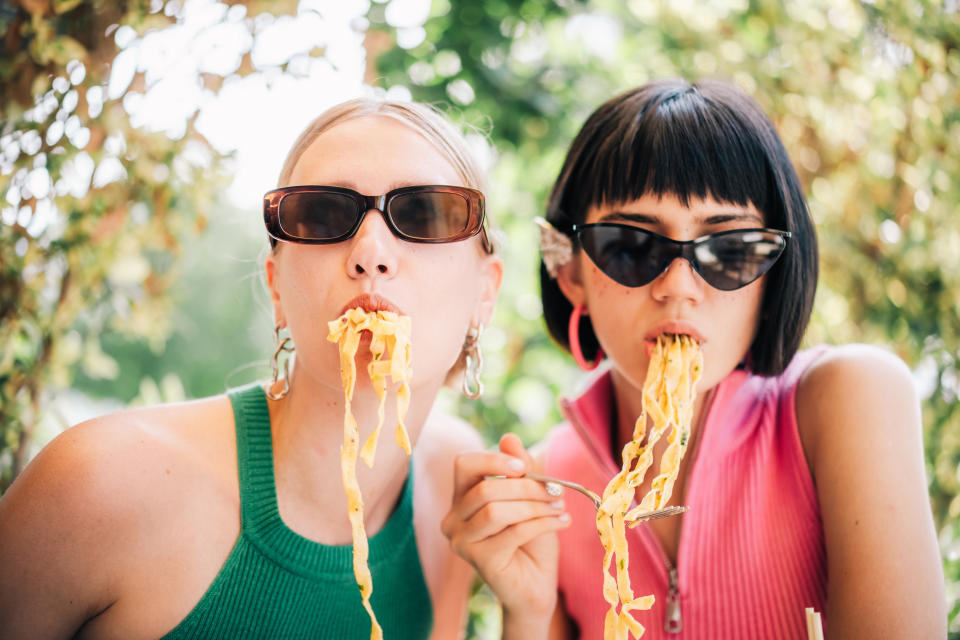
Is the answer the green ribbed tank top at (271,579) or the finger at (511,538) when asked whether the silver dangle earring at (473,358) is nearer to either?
the finger at (511,538)

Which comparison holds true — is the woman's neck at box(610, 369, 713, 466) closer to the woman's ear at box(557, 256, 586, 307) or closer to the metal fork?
the woman's ear at box(557, 256, 586, 307)

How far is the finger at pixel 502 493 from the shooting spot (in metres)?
2.08

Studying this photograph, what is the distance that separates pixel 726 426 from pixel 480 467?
0.88 m

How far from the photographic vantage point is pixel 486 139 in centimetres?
322

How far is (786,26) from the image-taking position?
3.75 meters

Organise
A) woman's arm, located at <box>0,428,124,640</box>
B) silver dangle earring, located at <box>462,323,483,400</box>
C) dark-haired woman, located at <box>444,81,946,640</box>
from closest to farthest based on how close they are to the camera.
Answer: woman's arm, located at <box>0,428,124,640</box> < dark-haired woman, located at <box>444,81,946,640</box> < silver dangle earring, located at <box>462,323,483,400</box>

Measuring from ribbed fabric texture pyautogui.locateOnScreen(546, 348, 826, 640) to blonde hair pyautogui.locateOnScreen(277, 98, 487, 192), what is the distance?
972mm

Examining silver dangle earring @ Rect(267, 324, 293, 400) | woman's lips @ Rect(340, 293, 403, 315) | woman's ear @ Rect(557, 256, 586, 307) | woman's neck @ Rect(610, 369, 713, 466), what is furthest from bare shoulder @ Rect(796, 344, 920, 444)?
silver dangle earring @ Rect(267, 324, 293, 400)

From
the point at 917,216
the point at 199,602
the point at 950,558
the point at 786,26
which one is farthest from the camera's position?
the point at 786,26

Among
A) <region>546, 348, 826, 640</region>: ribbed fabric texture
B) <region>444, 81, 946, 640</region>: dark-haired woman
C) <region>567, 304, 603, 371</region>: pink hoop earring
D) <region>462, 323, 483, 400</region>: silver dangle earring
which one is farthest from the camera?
<region>567, 304, 603, 371</region>: pink hoop earring

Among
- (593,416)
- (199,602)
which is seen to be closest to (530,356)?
(593,416)

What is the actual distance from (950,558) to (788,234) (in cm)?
173

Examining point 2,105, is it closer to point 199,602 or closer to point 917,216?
point 199,602

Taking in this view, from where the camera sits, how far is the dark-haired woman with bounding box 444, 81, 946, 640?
6.60 ft
